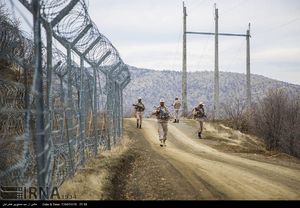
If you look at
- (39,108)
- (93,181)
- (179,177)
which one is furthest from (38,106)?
(179,177)

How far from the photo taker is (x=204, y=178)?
12.0 meters

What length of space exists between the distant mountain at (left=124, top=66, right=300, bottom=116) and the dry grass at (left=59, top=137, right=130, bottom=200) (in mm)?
136341

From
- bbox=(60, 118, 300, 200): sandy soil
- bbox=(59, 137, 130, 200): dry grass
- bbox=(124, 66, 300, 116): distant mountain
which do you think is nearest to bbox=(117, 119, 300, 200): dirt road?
bbox=(60, 118, 300, 200): sandy soil

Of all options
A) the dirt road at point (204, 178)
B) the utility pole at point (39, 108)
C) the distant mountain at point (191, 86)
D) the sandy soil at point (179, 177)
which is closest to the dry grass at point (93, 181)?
the sandy soil at point (179, 177)

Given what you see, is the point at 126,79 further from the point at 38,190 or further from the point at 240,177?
the point at 38,190

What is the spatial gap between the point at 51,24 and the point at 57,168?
7.90ft

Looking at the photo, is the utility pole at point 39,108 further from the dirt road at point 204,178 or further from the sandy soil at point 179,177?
the dirt road at point 204,178

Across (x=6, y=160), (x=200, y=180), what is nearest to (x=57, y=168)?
(x=6, y=160)

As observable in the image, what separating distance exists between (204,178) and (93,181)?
2800mm

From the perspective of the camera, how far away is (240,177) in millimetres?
12453

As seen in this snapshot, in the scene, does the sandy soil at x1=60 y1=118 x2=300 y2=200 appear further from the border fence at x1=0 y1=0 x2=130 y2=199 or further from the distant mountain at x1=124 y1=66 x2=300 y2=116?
the distant mountain at x1=124 y1=66 x2=300 y2=116

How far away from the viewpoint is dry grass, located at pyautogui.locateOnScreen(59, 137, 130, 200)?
9.12 meters

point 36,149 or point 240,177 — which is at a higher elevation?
point 36,149
